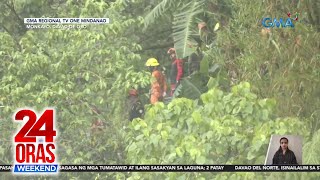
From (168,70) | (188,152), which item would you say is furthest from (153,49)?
(188,152)

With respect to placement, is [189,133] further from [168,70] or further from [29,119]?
[29,119]

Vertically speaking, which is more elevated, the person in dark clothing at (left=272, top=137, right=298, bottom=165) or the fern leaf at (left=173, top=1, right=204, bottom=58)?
the fern leaf at (left=173, top=1, right=204, bottom=58)

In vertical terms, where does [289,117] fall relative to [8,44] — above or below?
below

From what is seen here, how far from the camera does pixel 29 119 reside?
755 centimetres

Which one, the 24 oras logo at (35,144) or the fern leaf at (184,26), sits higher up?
the fern leaf at (184,26)

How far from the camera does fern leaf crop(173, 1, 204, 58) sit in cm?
759

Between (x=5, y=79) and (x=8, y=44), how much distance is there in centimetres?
21

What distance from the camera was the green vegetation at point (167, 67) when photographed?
750 centimetres

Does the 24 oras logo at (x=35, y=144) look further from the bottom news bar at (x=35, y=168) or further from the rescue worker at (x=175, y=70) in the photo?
the rescue worker at (x=175, y=70)

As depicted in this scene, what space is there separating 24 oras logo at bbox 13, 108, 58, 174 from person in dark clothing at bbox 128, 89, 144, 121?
0.46 m

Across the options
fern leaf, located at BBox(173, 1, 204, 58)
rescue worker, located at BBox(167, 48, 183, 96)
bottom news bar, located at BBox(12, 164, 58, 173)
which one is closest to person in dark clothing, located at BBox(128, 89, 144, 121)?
rescue worker, located at BBox(167, 48, 183, 96)

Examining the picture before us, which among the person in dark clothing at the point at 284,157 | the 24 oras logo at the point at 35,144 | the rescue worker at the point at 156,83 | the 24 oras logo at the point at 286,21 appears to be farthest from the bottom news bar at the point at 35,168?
the 24 oras logo at the point at 286,21

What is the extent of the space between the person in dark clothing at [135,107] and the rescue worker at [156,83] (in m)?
0.08

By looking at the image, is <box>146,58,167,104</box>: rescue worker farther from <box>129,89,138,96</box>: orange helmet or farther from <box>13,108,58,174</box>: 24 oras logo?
<box>13,108,58,174</box>: 24 oras logo
